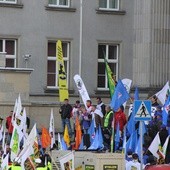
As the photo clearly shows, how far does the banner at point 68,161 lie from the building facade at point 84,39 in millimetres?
20017

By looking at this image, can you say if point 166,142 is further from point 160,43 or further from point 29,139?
point 160,43

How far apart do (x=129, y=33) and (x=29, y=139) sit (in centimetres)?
2275

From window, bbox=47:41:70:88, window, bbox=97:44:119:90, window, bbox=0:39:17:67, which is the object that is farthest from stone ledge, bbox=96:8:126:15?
window, bbox=0:39:17:67

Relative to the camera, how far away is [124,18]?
4275cm

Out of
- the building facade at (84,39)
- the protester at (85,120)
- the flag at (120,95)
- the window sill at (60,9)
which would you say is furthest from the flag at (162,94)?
the window sill at (60,9)

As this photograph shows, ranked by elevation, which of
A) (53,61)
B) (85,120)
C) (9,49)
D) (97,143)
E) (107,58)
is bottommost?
(97,143)

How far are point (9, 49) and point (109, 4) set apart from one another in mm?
5227

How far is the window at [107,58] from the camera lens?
42.7 metres

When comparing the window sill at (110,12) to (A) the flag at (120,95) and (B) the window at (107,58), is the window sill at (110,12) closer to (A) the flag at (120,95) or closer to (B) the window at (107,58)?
(B) the window at (107,58)

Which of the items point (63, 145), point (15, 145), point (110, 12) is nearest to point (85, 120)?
point (63, 145)

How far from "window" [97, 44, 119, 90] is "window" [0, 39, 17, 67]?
4.14 meters

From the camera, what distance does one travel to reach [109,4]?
141 feet

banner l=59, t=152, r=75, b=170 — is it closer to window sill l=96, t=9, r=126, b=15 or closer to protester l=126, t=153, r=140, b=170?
protester l=126, t=153, r=140, b=170

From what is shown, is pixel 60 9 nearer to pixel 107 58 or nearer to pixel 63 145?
pixel 107 58
